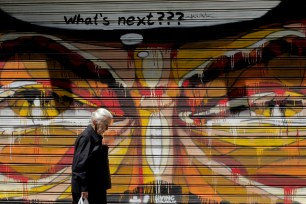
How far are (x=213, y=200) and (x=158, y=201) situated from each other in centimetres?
70

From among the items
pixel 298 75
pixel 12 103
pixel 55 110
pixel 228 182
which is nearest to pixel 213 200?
pixel 228 182

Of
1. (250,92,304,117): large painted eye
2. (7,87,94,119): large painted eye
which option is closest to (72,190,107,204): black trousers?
(7,87,94,119): large painted eye

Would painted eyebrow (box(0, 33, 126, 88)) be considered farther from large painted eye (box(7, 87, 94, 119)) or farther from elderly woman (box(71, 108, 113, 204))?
elderly woman (box(71, 108, 113, 204))

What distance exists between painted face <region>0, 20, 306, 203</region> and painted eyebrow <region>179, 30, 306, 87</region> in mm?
13

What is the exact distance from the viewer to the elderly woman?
4074 millimetres

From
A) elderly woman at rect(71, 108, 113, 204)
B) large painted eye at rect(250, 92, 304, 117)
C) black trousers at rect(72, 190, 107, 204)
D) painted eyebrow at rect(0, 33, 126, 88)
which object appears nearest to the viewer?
elderly woman at rect(71, 108, 113, 204)

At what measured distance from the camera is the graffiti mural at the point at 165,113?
5637 mm

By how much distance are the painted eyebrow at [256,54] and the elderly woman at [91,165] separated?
1.88 metres

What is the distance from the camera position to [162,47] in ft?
18.9

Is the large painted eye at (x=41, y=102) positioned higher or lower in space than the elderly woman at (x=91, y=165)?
higher

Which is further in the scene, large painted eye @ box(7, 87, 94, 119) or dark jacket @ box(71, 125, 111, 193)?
large painted eye @ box(7, 87, 94, 119)

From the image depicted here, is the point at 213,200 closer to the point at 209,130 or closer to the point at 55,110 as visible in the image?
the point at 209,130

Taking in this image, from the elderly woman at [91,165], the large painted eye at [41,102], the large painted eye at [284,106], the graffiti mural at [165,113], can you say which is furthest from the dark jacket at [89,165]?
the large painted eye at [284,106]

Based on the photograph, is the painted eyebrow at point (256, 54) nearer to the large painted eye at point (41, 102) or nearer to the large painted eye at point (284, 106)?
the large painted eye at point (284, 106)
